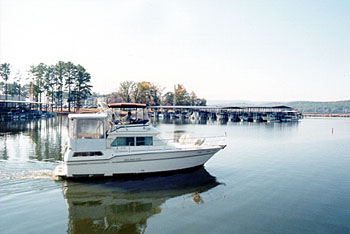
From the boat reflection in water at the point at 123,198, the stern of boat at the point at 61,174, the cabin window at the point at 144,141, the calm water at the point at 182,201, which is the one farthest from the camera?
the cabin window at the point at 144,141

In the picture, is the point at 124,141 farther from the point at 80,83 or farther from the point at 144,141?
the point at 80,83

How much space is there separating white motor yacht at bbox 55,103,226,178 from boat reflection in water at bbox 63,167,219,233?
0.69m

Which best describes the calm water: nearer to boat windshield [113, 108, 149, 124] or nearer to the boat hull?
the boat hull

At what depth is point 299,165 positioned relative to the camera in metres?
20.9

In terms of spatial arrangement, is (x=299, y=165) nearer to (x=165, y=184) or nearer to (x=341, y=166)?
(x=341, y=166)

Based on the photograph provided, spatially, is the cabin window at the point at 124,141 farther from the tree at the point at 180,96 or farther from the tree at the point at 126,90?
the tree at the point at 180,96

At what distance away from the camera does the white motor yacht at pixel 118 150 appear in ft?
47.4

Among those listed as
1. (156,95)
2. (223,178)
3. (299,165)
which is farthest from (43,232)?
(156,95)

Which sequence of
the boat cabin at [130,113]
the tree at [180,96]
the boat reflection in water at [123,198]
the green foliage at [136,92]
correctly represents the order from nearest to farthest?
the boat reflection in water at [123,198] < the boat cabin at [130,113] < the green foliage at [136,92] < the tree at [180,96]

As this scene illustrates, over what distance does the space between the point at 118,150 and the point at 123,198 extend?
11.3 ft

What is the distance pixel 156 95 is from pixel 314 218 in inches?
3818

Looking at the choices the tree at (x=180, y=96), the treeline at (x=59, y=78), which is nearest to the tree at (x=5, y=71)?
the treeline at (x=59, y=78)

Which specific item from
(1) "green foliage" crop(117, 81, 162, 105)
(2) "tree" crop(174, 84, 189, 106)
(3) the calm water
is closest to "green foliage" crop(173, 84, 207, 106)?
(2) "tree" crop(174, 84, 189, 106)

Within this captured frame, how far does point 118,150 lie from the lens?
15430 mm
